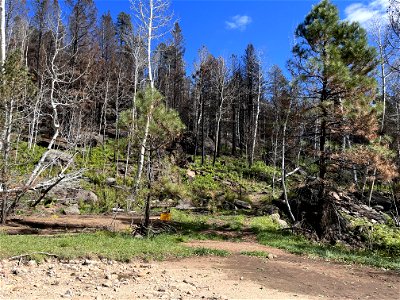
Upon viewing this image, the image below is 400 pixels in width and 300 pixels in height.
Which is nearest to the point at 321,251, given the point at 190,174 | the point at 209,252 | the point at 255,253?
the point at 255,253

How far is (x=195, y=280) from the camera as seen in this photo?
7.68 metres

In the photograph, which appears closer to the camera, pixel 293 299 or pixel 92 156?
pixel 293 299

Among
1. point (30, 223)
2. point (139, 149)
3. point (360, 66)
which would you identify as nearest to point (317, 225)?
point (360, 66)

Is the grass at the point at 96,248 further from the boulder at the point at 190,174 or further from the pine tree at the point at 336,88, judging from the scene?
the boulder at the point at 190,174

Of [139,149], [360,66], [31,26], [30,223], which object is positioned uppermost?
[31,26]

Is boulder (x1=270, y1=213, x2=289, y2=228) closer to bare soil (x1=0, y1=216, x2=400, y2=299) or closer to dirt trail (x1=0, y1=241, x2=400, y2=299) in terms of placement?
bare soil (x1=0, y1=216, x2=400, y2=299)

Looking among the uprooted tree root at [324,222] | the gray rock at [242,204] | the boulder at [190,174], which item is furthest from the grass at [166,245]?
the boulder at [190,174]

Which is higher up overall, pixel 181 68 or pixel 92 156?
pixel 181 68

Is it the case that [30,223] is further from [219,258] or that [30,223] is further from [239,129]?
[239,129]

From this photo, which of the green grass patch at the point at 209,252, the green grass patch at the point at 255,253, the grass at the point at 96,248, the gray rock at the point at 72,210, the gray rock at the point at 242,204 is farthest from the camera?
the gray rock at the point at 242,204

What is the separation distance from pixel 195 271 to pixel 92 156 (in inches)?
985

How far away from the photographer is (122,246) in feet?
33.6

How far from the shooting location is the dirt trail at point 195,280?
20.9 feet

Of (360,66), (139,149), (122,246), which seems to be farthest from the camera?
(360,66)
